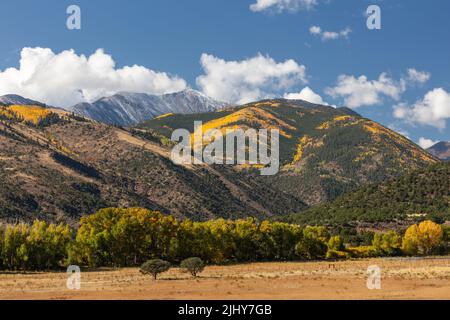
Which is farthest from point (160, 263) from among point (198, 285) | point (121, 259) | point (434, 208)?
point (434, 208)

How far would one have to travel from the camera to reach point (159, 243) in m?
111

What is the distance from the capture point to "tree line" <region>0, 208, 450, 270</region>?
98750 mm

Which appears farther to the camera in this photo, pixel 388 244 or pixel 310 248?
pixel 388 244

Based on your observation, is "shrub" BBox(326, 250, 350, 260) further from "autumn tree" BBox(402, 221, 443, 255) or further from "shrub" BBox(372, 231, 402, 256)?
"autumn tree" BBox(402, 221, 443, 255)

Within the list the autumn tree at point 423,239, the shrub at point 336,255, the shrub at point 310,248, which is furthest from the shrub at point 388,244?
the shrub at point 310,248

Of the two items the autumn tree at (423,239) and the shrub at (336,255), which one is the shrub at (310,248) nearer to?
the shrub at (336,255)

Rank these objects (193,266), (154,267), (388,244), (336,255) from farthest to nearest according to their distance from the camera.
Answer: (388,244)
(336,255)
(193,266)
(154,267)

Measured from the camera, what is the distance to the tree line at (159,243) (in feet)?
324

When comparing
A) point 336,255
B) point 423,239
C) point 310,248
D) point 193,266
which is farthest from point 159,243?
point 423,239

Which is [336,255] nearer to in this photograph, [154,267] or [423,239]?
[423,239]

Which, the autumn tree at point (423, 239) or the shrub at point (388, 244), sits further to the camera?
the shrub at point (388, 244)
